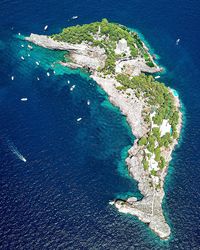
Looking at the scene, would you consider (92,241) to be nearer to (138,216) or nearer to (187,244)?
(138,216)

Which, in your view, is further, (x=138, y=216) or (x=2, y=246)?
(x=138, y=216)

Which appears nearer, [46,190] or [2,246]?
[2,246]

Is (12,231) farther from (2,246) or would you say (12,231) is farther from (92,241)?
(92,241)

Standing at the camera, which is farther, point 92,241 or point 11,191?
point 11,191

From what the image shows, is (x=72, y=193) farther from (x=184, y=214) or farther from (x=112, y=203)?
(x=184, y=214)

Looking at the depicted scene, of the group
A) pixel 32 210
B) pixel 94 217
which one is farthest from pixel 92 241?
pixel 32 210

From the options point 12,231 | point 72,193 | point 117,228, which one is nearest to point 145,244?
point 117,228

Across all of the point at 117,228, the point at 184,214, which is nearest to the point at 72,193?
the point at 117,228
